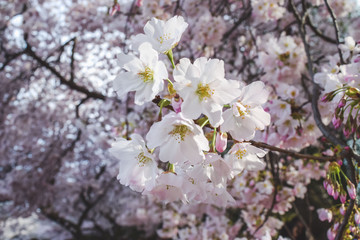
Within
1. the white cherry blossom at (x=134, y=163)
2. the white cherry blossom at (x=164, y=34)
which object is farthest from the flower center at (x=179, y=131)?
the white cherry blossom at (x=164, y=34)

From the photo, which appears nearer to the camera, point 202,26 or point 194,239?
point 202,26

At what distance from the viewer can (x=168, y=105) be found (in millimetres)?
869

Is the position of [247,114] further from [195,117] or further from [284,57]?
[284,57]

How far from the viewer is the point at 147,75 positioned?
0.91 m

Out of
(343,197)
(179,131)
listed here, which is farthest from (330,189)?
(179,131)

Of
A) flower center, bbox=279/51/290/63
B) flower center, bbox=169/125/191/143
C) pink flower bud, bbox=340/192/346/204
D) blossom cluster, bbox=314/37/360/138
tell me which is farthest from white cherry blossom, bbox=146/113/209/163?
flower center, bbox=279/51/290/63

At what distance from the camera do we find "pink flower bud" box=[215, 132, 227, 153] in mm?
844

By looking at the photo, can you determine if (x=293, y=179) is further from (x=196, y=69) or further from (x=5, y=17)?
(x=5, y=17)

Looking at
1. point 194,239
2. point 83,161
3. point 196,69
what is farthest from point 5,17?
point 196,69

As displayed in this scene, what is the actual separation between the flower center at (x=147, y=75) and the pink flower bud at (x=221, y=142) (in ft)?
0.87

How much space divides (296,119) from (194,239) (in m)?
2.93

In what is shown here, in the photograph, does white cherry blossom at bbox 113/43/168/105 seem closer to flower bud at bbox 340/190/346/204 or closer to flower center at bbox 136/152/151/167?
flower center at bbox 136/152/151/167

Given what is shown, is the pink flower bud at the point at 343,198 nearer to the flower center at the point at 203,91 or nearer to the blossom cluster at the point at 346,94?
the blossom cluster at the point at 346,94

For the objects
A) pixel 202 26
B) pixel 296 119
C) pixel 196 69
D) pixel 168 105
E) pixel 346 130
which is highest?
pixel 202 26
